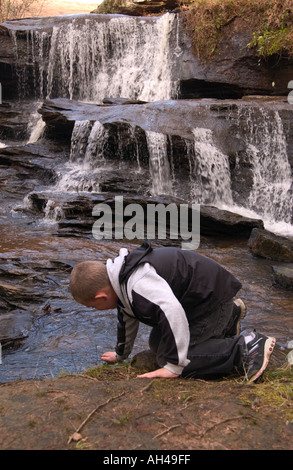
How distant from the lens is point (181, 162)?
9.55m

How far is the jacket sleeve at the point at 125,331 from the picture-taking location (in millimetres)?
2602

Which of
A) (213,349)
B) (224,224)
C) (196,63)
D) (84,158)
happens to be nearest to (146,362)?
(213,349)

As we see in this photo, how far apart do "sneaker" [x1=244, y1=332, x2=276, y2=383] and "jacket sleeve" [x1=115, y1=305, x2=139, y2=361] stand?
0.68 meters

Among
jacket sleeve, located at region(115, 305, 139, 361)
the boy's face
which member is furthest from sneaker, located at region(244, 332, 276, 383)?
the boy's face

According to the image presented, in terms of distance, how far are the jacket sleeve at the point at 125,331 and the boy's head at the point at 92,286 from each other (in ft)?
0.61

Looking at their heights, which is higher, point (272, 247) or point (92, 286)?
point (92, 286)

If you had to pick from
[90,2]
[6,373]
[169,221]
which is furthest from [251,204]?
[90,2]

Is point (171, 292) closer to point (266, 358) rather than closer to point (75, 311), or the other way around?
point (266, 358)

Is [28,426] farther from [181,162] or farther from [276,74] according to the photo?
[276,74]

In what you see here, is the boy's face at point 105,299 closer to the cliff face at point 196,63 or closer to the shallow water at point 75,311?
the shallow water at point 75,311

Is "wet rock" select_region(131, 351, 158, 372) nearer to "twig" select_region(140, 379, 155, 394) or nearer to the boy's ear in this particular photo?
"twig" select_region(140, 379, 155, 394)

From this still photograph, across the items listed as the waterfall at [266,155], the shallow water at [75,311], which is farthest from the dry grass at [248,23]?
the shallow water at [75,311]

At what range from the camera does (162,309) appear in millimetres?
2230

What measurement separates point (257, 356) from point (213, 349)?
0.88 ft
